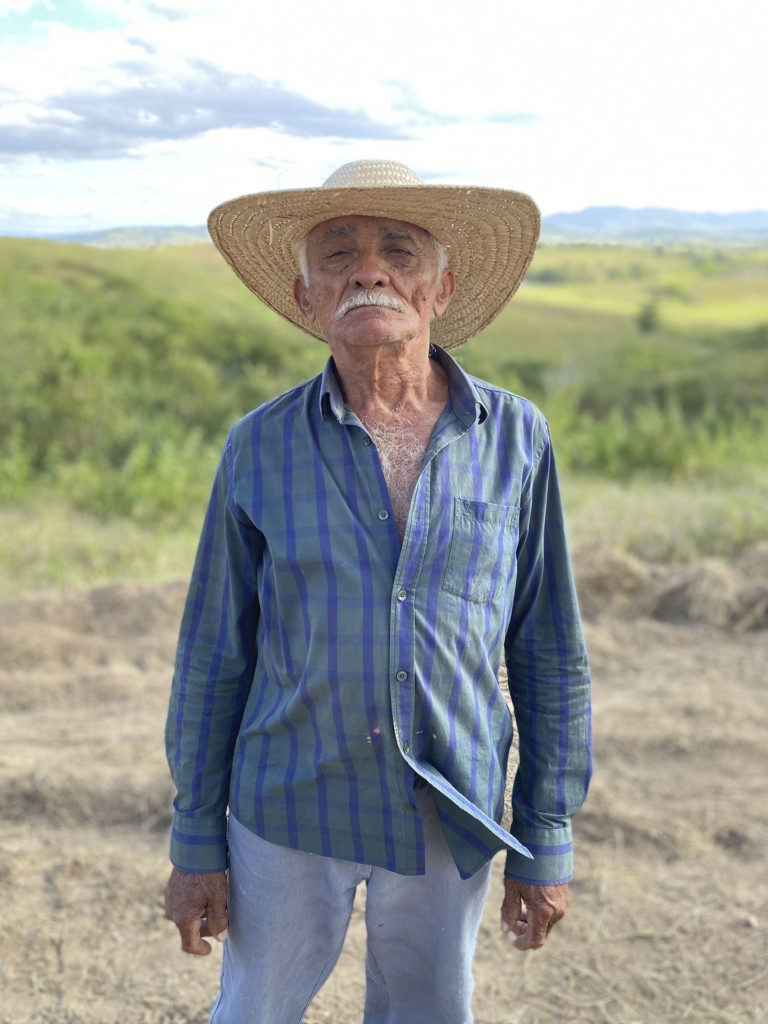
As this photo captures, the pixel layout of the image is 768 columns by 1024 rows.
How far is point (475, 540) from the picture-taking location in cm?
152

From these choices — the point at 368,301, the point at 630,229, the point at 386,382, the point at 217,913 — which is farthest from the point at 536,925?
the point at 630,229

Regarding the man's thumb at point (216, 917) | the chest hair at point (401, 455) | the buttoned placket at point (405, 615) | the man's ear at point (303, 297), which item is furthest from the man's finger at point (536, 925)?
the man's ear at point (303, 297)

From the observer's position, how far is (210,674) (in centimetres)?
158

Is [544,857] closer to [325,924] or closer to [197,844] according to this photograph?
[325,924]

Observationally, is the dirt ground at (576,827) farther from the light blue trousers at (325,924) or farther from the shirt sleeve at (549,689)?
the shirt sleeve at (549,689)

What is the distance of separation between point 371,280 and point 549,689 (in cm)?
75

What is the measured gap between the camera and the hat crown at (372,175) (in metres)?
1.52

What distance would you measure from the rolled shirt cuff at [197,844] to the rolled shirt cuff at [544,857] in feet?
1.67

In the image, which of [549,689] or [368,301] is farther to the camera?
[549,689]

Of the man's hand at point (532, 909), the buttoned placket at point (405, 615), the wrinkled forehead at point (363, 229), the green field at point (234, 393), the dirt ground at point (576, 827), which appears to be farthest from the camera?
the green field at point (234, 393)

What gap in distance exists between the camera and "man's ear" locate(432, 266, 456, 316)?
166cm

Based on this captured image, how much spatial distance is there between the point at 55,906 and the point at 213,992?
2.06ft

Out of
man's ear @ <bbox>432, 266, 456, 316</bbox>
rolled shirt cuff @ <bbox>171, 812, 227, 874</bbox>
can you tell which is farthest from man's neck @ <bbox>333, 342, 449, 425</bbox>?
rolled shirt cuff @ <bbox>171, 812, 227, 874</bbox>

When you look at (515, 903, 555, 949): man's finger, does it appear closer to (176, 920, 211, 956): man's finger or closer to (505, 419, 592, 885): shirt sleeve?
(505, 419, 592, 885): shirt sleeve
